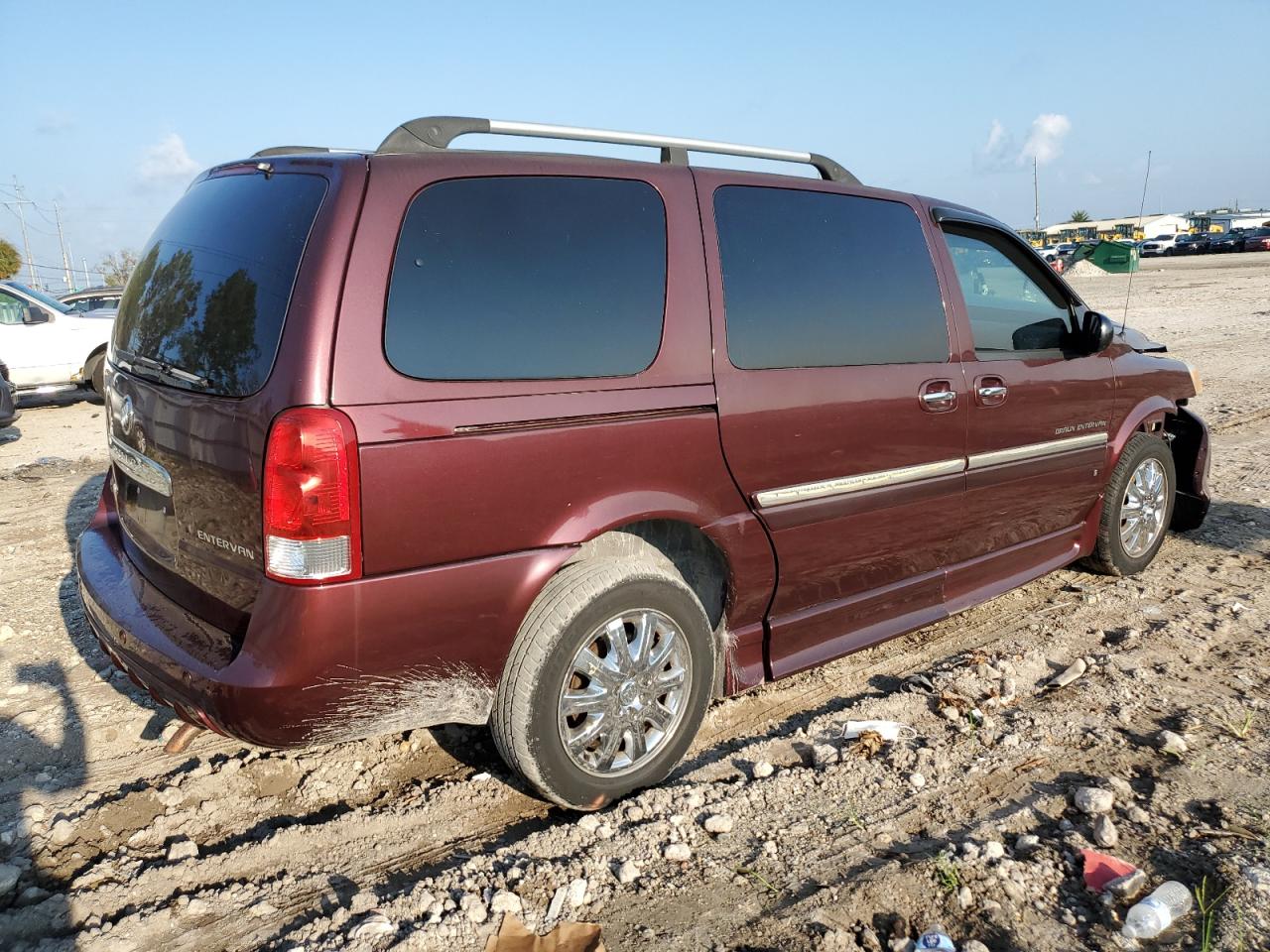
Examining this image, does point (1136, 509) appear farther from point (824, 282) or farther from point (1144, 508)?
point (824, 282)

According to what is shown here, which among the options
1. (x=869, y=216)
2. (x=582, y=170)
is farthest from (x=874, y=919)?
(x=869, y=216)

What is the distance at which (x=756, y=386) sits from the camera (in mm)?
3273

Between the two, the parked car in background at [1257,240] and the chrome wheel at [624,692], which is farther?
the parked car in background at [1257,240]

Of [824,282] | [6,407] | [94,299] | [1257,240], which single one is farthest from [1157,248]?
[824,282]

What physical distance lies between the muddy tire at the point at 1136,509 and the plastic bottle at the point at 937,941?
326cm

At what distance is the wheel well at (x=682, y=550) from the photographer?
3.08 m

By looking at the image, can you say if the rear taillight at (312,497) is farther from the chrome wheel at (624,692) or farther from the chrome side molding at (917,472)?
the chrome side molding at (917,472)

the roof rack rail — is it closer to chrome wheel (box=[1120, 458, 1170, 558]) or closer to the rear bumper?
the rear bumper

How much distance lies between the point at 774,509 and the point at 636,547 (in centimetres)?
54

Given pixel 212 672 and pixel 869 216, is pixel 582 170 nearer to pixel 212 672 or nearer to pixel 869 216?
pixel 869 216

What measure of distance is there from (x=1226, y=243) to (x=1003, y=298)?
61.2 meters

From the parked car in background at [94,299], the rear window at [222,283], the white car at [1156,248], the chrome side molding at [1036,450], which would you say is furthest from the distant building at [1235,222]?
the rear window at [222,283]

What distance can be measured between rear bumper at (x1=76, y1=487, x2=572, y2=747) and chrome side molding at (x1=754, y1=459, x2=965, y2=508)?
894 millimetres

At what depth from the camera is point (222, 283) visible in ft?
9.20
